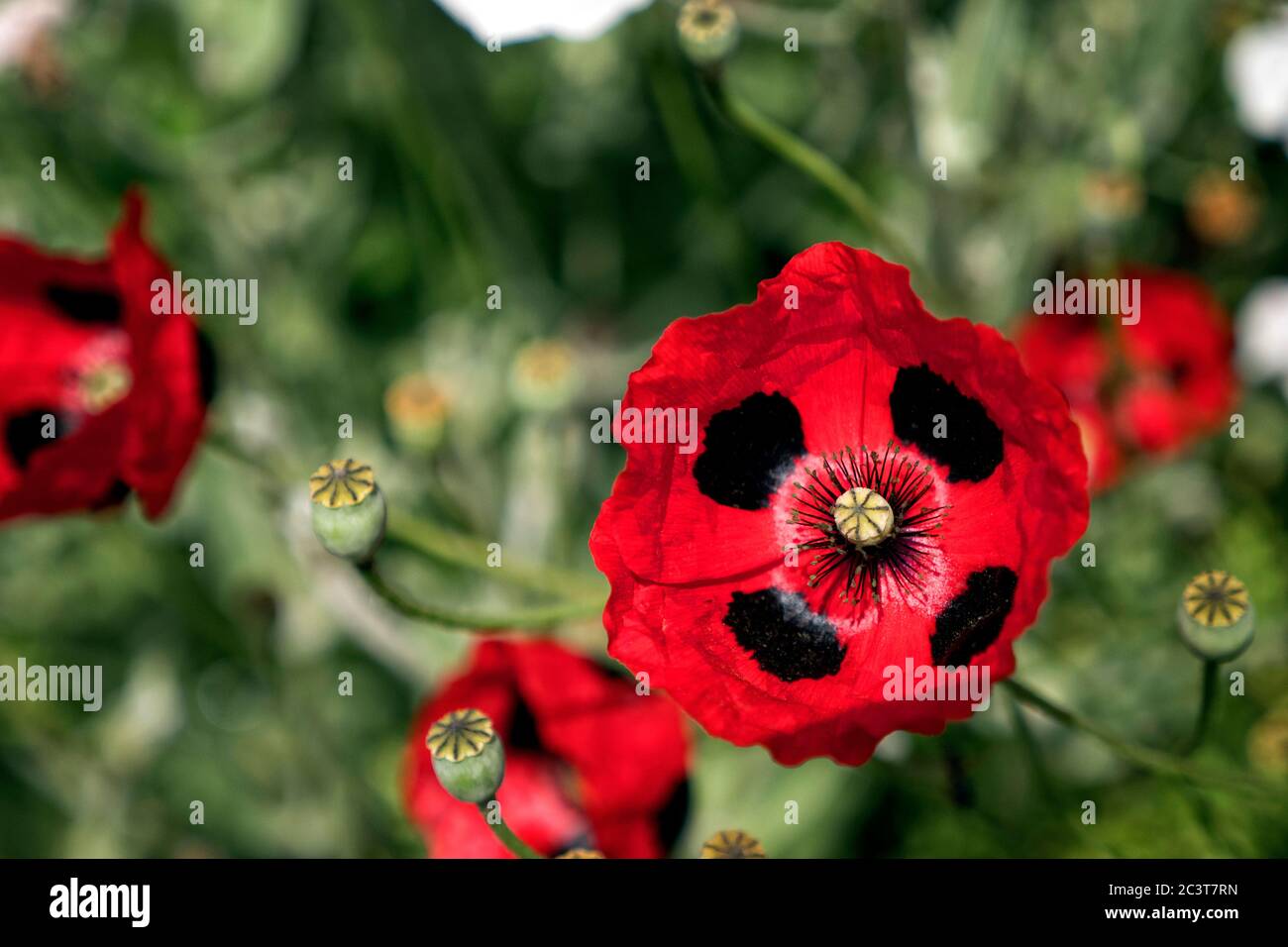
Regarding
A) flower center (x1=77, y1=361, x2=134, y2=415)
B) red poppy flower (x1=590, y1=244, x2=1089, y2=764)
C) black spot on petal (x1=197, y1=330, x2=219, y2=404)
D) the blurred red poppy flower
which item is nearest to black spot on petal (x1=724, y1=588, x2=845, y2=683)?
red poppy flower (x1=590, y1=244, x2=1089, y2=764)

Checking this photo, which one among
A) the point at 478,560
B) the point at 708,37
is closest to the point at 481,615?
the point at 478,560

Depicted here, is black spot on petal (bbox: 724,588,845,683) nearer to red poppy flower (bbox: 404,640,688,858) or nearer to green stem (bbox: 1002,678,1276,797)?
green stem (bbox: 1002,678,1276,797)

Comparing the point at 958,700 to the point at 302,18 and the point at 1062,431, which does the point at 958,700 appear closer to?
the point at 1062,431

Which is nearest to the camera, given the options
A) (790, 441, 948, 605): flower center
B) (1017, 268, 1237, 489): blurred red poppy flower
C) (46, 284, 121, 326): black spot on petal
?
(790, 441, 948, 605): flower center

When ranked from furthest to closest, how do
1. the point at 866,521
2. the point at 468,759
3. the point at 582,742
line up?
the point at 582,742 < the point at 866,521 < the point at 468,759

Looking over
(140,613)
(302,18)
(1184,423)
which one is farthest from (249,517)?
(1184,423)

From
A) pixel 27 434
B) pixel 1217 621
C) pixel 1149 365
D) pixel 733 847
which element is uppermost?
pixel 1149 365

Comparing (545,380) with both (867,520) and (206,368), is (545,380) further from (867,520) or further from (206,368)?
(867,520)
